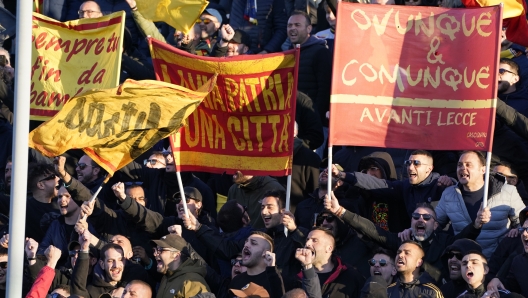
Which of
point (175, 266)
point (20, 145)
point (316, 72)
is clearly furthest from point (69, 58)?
point (20, 145)

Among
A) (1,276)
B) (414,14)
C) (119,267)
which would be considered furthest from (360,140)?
(1,276)

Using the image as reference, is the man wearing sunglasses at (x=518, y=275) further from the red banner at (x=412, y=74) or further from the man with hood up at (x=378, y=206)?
the man with hood up at (x=378, y=206)

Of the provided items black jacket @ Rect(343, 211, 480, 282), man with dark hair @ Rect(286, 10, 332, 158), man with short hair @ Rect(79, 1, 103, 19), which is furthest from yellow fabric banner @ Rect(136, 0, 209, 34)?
black jacket @ Rect(343, 211, 480, 282)

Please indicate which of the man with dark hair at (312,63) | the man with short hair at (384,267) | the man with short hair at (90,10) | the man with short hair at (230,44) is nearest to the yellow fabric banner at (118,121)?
the man with short hair at (384,267)

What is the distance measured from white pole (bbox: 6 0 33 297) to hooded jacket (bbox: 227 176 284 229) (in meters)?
4.78

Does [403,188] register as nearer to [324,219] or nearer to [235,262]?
[324,219]

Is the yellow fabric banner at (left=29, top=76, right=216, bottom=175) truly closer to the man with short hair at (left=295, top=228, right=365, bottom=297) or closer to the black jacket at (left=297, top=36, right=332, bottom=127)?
the man with short hair at (left=295, top=228, right=365, bottom=297)

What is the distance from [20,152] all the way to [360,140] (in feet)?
13.7

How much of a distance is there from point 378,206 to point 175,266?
198 centimetres

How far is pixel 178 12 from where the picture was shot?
15.6m

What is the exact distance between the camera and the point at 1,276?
14422 mm

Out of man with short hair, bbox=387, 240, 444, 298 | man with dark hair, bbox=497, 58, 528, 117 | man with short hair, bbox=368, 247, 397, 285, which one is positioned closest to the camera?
man with short hair, bbox=387, 240, 444, 298

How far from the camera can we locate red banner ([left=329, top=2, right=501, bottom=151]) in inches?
520

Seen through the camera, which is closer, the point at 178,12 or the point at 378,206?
the point at 378,206
